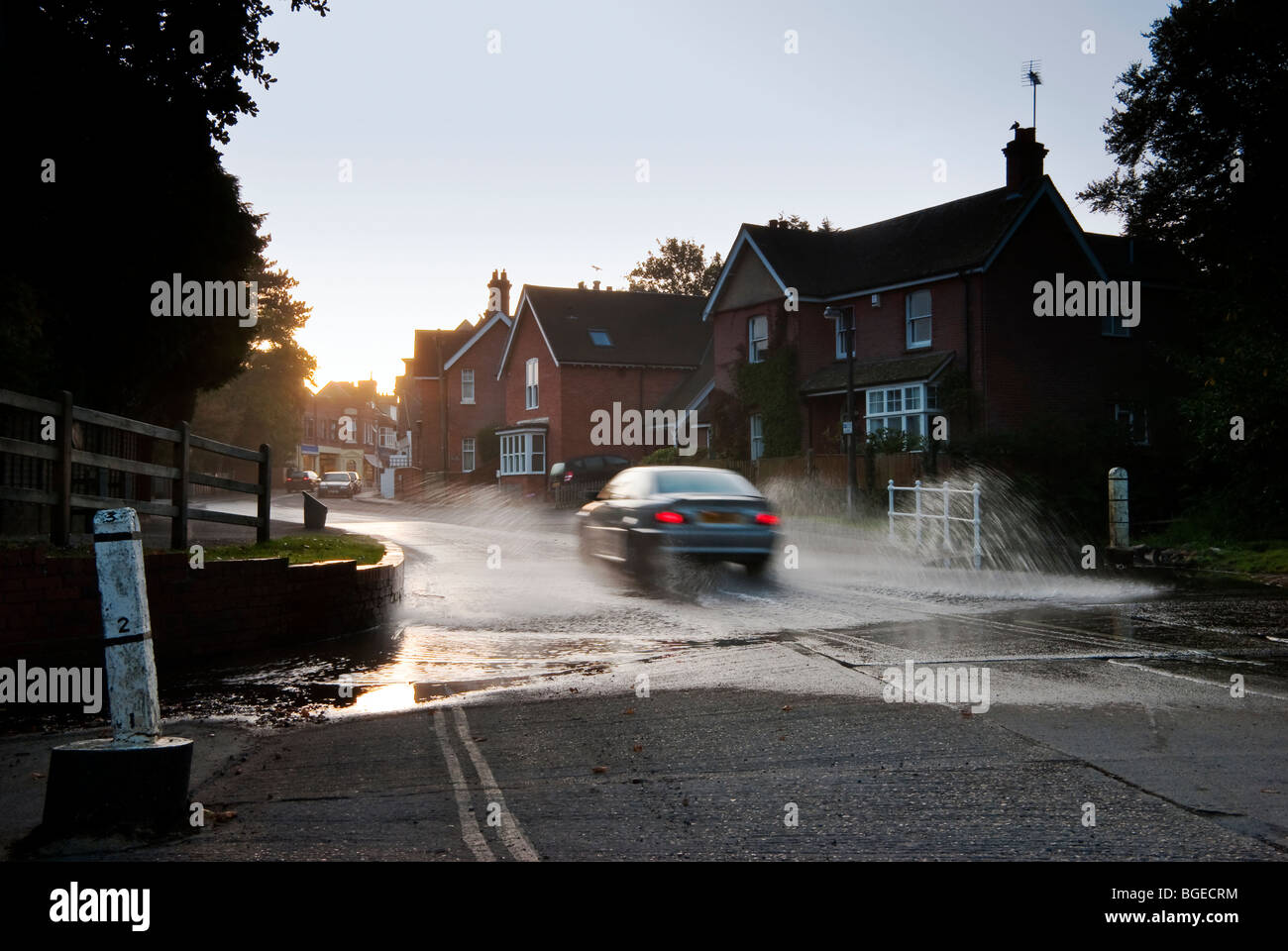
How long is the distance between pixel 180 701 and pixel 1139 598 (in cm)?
1055

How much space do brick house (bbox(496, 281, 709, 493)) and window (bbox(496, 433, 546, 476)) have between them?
0.04 meters

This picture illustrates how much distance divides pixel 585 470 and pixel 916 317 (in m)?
14.4

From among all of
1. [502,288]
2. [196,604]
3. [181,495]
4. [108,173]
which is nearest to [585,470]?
[502,288]

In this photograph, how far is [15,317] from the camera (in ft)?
39.2

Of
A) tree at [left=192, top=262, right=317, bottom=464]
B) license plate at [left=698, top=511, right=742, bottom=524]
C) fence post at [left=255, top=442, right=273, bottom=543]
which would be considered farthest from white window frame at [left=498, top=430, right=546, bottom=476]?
fence post at [left=255, top=442, right=273, bottom=543]

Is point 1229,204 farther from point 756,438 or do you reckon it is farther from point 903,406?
point 756,438

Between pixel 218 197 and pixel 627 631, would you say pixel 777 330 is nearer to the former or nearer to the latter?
pixel 218 197

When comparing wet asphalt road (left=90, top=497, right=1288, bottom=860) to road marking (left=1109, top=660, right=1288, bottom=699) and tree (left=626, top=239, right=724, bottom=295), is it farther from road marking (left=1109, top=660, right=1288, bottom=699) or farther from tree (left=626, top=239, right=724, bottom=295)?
tree (left=626, top=239, right=724, bottom=295)

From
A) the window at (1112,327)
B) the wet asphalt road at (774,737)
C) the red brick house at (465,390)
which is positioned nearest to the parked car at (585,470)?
the window at (1112,327)

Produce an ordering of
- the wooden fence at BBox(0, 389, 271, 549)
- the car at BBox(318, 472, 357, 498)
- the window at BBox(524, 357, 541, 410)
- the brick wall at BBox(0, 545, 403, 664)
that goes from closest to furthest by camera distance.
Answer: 1. the brick wall at BBox(0, 545, 403, 664)
2. the wooden fence at BBox(0, 389, 271, 549)
3. the window at BBox(524, 357, 541, 410)
4. the car at BBox(318, 472, 357, 498)

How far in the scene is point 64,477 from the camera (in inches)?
349

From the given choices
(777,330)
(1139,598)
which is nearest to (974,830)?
(1139,598)

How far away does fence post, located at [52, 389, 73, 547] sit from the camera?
8.87m
